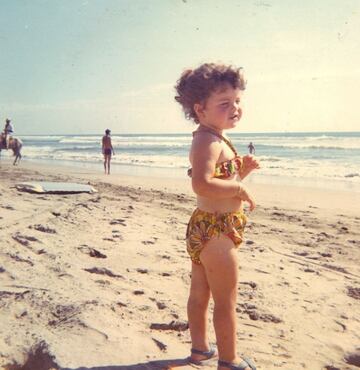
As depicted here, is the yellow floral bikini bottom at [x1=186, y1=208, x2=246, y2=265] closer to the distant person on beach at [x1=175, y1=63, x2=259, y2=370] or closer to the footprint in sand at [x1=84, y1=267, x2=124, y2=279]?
the distant person on beach at [x1=175, y1=63, x2=259, y2=370]

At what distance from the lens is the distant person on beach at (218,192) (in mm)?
2301

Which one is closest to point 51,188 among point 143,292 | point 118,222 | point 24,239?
point 118,222

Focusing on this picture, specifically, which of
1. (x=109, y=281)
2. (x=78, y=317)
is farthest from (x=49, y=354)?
(x=109, y=281)

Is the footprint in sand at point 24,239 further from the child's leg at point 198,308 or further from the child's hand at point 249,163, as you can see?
the child's hand at point 249,163

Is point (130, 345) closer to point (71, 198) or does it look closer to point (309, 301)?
point (309, 301)

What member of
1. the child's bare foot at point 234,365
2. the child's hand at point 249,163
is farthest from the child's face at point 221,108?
the child's bare foot at point 234,365

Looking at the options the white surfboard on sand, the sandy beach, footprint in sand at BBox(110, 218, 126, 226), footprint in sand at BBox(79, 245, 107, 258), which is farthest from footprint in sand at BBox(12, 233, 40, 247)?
the white surfboard on sand

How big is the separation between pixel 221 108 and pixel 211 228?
2.11 feet

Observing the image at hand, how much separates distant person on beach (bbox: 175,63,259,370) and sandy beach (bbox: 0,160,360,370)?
37 centimetres

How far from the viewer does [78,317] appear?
2826 mm

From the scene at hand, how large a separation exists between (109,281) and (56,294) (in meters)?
0.58

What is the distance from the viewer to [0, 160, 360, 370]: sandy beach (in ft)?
8.46

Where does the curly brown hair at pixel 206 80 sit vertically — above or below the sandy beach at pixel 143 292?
above

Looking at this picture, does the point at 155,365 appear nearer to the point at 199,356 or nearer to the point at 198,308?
the point at 199,356
